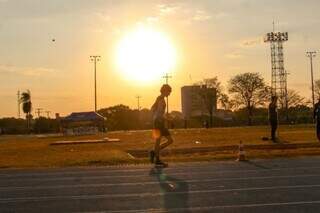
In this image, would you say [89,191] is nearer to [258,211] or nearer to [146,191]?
[146,191]

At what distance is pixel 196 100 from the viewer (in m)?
144

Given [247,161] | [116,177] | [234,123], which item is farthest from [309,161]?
[234,123]

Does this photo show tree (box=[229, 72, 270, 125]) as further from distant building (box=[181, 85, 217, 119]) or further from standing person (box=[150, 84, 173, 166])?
standing person (box=[150, 84, 173, 166])

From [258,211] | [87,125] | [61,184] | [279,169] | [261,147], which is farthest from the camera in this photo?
[87,125]

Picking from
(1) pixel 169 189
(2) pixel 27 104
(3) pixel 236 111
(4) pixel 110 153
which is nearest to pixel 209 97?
(3) pixel 236 111

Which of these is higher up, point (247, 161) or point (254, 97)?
point (254, 97)

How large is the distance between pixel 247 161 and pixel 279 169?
2740mm

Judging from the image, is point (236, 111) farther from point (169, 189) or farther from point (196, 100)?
point (169, 189)

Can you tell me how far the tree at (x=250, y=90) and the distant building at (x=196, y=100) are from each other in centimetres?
648

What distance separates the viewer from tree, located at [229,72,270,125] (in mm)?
124750

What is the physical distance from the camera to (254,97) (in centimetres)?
12544

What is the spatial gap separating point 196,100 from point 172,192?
133 m

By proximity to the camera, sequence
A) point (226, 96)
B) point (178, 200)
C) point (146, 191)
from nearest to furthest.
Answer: point (178, 200) → point (146, 191) → point (226, 96)

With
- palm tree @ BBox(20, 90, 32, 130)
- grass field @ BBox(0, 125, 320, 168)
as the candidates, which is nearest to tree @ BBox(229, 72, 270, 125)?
palm tree @ BBox(20, 90, 32, 130)
